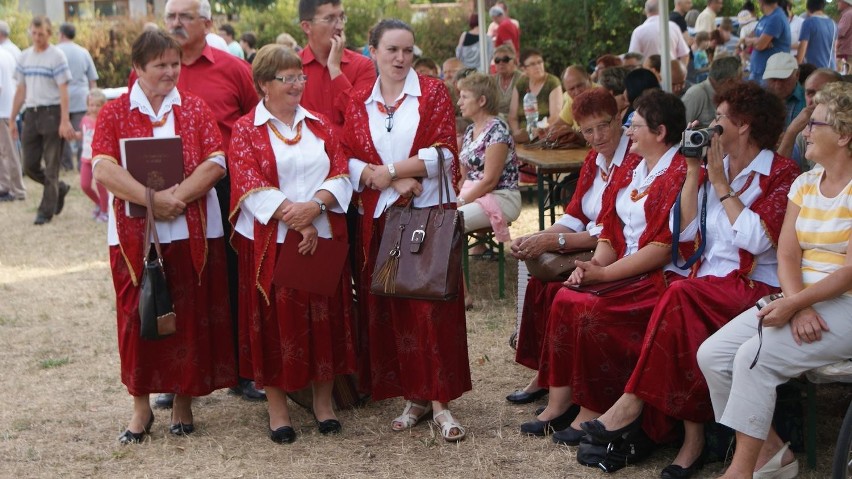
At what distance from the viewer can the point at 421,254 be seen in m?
4.62

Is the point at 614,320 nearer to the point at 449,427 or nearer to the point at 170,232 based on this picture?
the point at 449,427

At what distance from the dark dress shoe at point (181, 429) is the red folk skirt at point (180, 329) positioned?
273 mm

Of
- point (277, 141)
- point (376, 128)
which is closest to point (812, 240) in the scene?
point (376, 128)

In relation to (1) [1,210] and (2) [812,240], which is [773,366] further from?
(1) [1,210]

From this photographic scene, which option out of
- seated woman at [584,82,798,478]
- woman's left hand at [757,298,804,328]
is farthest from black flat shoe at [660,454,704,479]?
woman's left hand at [757,298,804,328]

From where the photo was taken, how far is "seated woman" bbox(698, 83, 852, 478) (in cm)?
379

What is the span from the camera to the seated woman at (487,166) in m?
6.87

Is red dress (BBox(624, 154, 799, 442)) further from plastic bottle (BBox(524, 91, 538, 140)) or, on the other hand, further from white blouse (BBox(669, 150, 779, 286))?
plastic bottle (BBox(524, 91, 538, 140))

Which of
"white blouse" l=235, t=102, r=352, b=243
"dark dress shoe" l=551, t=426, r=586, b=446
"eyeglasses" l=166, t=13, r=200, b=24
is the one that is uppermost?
"eyeglasses" l=166, t=13, r=200, b=24

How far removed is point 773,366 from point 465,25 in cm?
1995

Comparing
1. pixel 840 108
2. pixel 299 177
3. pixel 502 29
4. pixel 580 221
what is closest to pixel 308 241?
pixel 299 177

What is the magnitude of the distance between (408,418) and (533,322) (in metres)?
0.83

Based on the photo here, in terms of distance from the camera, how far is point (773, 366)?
3.80 metres

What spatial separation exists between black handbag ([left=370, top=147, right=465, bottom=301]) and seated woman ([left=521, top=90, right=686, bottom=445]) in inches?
20.4
